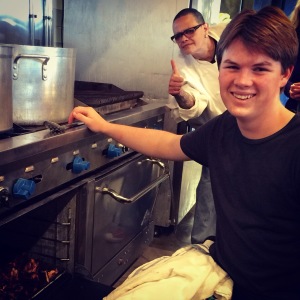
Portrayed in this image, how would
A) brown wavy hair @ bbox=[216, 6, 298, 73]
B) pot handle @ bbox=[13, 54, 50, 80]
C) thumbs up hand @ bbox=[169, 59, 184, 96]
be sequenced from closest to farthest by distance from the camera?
1. brown wavy hair @ bbox=[216, 6, 298, 73]
2. pot handle @ bbox=[13, 54, 50, 80]
3. thumbs up hand @ bbox=[169, 59, 184, 96]

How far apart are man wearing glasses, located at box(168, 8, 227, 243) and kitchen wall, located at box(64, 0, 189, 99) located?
211 mm

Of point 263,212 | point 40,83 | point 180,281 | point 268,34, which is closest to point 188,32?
point 40,83

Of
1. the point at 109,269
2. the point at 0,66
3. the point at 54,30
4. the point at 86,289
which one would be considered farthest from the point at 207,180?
the point at 0,66

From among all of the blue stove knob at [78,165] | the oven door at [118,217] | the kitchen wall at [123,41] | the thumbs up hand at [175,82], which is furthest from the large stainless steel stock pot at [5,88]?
the kitchen wall at [123,41]

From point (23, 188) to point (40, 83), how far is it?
411mm

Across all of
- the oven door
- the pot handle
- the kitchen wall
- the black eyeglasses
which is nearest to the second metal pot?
the pot handle

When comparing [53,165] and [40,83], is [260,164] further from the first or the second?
[40,83]

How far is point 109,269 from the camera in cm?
186

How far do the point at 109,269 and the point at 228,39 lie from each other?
1.19 metres

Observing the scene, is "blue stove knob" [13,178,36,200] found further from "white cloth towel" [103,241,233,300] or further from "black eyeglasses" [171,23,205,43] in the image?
"black eyeglasses" [171,23,205,43]

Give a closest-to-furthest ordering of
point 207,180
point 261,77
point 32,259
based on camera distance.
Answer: point 261,77 < point 32,259 < point 207,180

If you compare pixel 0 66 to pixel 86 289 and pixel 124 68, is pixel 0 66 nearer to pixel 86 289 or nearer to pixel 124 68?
pixel 86 289

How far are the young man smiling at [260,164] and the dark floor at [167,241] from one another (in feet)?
4.30

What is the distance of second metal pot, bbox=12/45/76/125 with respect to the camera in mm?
1328
